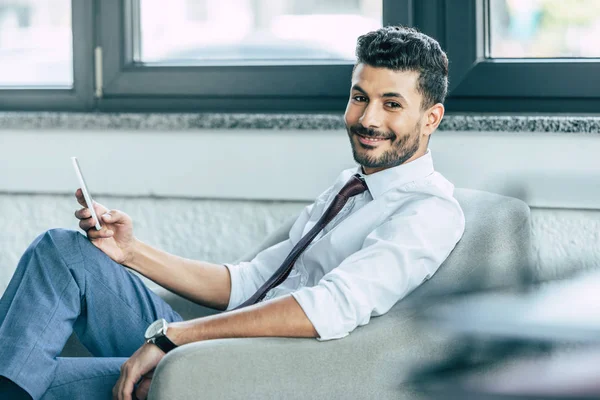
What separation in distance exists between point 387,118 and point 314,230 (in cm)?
26

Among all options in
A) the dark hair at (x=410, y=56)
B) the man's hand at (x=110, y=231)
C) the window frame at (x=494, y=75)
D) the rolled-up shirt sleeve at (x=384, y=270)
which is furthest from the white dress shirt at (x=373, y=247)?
the window frame at (x=494, y=75)

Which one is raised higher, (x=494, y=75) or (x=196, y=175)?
(x=494, y=75)

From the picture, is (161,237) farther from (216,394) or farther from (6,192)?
(216,394)

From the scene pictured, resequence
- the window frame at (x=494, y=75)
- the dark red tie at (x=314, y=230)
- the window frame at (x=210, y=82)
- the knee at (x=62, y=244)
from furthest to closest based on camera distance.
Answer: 1. the window frame at (x=210, y=82)
2. the window frame at (x=494, y=75)
3. the dark red tie at (x=314, y=230)
4. the knee at (x=62, y=244)

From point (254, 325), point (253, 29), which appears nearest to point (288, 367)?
point (254, 325)

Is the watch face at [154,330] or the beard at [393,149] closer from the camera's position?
the watch face at [154,330]

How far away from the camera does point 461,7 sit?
6.56ft

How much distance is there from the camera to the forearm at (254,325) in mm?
1272

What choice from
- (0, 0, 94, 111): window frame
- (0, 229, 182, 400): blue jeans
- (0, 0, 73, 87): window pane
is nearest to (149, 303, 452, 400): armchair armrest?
(0, 229, 182, 400): blue jeans

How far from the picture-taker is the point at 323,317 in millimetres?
1247

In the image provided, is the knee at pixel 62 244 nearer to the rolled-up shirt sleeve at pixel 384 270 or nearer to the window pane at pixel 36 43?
the rolled-up shirt sleeve at pixel 384 270

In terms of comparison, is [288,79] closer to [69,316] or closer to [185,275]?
[185,275]

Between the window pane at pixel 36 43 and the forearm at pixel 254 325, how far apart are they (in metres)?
1.31

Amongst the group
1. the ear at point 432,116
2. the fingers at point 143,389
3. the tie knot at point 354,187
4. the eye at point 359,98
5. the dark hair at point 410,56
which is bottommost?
the fingers at point 143,389
